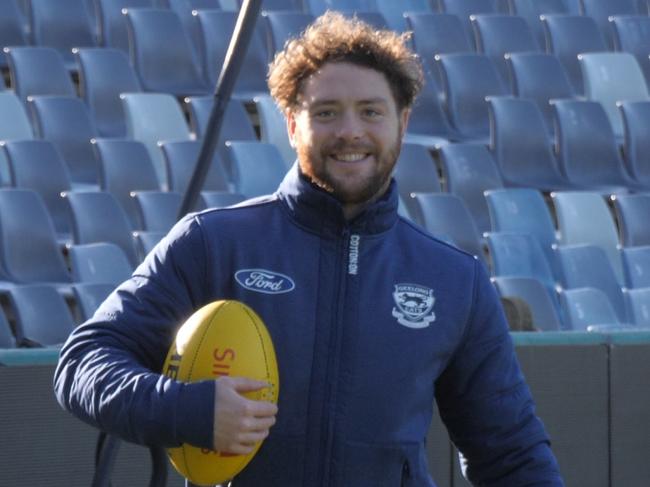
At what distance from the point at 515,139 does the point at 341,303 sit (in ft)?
22.4

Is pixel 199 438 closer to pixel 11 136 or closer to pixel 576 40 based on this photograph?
pixel 11 136

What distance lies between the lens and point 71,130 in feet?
26.7

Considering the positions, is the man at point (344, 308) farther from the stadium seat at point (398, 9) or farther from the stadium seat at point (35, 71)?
the stadium seat at point (398, 9)

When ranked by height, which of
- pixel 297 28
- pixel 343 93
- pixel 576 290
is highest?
pixel 343 93

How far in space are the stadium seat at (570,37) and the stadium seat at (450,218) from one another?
104 inches

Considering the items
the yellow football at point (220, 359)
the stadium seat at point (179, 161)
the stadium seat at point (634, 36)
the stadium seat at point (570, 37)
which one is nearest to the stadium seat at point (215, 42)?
the stadium seat at point (179, 161)

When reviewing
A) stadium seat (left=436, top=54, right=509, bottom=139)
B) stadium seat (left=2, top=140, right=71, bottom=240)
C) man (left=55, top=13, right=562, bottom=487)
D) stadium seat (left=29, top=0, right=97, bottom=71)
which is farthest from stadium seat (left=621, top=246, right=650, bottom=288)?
man (left=55, top=13, right=562, bottom=487)

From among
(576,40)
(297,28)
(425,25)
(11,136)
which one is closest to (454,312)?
(11,136)

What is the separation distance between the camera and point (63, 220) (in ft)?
25.6

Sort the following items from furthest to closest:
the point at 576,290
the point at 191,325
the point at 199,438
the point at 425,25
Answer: the point at 425,25 → the point at 576,290 → the point at 191,325 → the point at 199,438

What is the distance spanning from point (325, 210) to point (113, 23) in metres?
7.00

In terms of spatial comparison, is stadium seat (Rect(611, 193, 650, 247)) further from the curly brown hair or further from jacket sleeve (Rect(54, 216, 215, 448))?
jacket sleeve (Rect(54, 216, 215, 448))

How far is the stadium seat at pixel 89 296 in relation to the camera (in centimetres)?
635

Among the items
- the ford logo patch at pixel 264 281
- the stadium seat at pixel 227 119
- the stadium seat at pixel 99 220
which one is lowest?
the stadium seat at pixel 99 220
